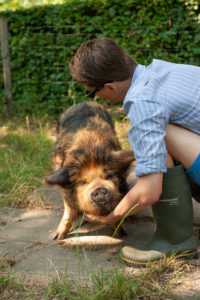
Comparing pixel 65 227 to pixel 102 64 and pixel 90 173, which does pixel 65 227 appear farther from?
pixel 102 64

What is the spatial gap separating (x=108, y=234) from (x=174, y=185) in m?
1.21

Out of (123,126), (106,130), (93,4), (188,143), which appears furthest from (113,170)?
(93,4)

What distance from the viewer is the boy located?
8.08 feet

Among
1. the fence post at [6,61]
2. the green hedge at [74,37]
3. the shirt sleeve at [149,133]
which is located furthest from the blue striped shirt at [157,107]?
the fence post at [6,61]

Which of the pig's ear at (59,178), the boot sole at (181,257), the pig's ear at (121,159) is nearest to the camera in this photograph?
the boot sole at (181,257)

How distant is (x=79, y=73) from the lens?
2.80 m

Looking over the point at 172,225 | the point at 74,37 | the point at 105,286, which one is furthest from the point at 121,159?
the point at 74,37

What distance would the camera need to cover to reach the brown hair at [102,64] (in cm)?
271

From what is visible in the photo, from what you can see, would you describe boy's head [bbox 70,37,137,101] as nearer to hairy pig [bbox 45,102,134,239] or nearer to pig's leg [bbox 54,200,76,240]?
hairy pig [bbox 45,102,134,239]

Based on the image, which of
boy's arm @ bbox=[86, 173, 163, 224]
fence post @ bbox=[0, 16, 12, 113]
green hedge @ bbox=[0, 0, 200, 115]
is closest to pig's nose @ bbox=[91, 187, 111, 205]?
boy's arm @ bbox=[86, 173, 163, 224]

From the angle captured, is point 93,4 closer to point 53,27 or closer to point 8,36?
point 53,27

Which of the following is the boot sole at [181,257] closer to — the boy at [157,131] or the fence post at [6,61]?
the boy at [157,131]

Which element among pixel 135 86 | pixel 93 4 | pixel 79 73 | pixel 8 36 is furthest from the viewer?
pixel 8 36

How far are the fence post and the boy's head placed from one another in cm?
574
